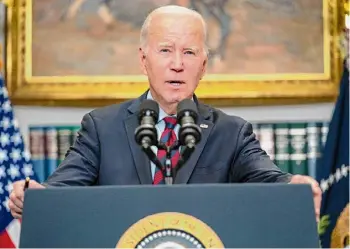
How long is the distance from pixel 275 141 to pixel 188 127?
3.73m

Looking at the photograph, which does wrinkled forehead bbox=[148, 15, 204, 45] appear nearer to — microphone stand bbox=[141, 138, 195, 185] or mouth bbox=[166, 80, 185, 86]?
mouth bbox=[166, 80, 185, 86]

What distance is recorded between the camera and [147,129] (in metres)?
2.18

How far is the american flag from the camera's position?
5203 millimetres

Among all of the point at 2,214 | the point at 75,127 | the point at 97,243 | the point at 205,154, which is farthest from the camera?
the point at 75,127

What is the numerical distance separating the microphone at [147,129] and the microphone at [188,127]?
8 centimetres

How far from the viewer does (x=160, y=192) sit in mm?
2049

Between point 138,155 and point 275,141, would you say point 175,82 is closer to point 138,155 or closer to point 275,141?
point 138,155

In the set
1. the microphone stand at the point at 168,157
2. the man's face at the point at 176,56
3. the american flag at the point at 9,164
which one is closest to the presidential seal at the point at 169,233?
the microphone stand at the point at 168,157

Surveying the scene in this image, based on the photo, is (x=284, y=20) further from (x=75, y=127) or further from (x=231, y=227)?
(x=231, y=227)

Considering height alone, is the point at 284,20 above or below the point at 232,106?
above

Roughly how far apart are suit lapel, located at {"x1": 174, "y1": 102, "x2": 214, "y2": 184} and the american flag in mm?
2545

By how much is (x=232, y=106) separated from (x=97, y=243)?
12.9ft

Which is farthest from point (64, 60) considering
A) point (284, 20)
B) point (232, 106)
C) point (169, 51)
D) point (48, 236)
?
point (48, 236)

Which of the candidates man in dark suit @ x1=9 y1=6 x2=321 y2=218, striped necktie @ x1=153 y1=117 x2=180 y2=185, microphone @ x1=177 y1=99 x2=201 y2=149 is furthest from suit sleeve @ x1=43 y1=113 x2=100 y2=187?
microphone @ x1=177 y1=99 x2=201 y2=149
